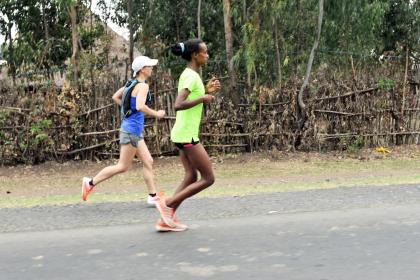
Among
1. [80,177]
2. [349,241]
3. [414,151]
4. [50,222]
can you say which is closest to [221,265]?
[349,241]

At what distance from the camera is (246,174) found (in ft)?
32.0

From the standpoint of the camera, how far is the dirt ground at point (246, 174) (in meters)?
8.07

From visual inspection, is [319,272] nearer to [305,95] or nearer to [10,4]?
[305,95]

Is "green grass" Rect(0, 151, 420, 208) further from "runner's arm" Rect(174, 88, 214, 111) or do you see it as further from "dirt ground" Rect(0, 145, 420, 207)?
"runner's arm" Rect(174, 88, 214, 111)

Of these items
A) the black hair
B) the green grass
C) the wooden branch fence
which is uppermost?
the black hair

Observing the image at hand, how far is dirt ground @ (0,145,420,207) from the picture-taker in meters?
8.07

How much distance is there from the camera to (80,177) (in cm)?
987

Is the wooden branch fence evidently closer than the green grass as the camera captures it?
No

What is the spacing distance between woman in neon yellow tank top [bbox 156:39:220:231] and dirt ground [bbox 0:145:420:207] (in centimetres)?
228

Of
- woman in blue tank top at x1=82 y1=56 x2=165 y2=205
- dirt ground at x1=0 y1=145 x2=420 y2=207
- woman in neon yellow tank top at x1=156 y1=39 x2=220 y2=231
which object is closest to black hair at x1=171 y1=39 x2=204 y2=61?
woman in neon yellow tank top at x1=156 y1=39 x2=220 y2=231

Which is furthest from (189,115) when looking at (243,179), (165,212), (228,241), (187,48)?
(243,179)

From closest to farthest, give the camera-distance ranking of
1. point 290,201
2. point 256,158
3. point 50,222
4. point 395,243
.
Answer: point 395,243, point 50,222, point 290,201, point 256,158

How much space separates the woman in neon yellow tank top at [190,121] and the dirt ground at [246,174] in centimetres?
228

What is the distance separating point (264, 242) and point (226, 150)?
21.8 ft
